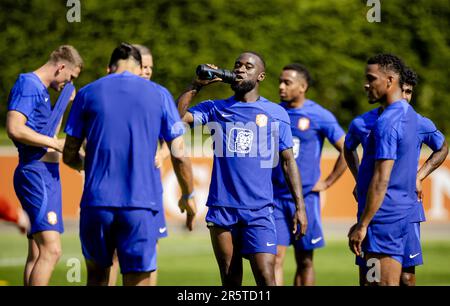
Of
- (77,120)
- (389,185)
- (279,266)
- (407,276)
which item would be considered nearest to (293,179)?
(389,185)

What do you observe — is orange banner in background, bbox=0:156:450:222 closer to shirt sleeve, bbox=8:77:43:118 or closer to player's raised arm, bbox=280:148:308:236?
shirt sleeve, bbox=8:77:43:118

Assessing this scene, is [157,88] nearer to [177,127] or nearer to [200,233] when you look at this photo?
[177,127]

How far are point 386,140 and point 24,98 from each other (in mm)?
3350

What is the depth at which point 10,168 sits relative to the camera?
1571cm

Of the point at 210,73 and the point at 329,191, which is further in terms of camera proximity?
the point at 329,191

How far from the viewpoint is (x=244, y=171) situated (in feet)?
27.7

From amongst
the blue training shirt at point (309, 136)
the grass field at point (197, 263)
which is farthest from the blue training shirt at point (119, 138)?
the grass field at point (197, 263)

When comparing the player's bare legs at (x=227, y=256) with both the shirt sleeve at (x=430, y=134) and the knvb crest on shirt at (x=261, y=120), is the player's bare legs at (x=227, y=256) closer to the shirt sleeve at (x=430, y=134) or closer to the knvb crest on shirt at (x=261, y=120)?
the knvb crest on shirt at (x=261, y=120)

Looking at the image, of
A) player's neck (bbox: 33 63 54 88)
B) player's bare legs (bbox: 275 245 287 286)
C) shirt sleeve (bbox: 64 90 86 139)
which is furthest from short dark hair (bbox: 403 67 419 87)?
player's neck (bbox: 33 63 54 88)

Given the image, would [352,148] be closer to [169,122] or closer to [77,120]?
[169,122]

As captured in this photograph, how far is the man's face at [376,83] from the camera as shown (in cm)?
768

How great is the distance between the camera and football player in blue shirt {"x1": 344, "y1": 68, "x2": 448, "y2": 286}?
7.91 metres
